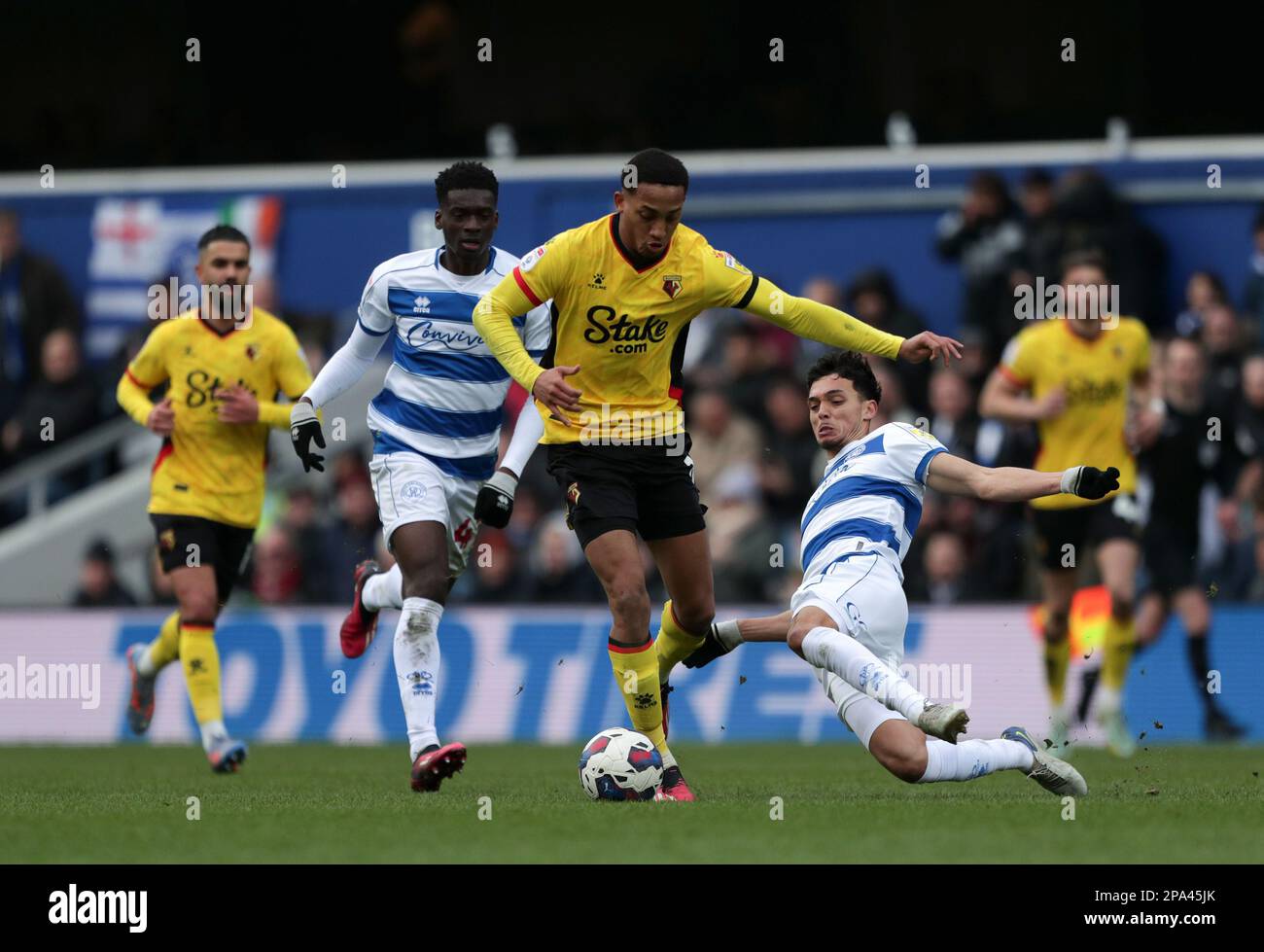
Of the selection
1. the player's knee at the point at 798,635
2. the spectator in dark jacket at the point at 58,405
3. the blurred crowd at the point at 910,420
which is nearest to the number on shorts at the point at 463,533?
the player's knee at the point at 798,635

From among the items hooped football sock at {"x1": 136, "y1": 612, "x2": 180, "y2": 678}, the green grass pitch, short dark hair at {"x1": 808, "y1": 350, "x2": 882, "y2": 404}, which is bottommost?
the green grass pitch

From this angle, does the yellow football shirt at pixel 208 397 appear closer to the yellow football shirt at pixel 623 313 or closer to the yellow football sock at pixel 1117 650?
the yellow football shirt at pixel 623 313

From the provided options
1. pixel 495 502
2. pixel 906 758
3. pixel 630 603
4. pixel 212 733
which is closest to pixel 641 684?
pixel 630 603

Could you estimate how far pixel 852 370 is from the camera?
855 cm

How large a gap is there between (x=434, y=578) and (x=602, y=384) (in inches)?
48.8

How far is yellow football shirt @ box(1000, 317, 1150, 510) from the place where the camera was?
12.8m

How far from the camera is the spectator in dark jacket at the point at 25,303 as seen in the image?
59.5 ft

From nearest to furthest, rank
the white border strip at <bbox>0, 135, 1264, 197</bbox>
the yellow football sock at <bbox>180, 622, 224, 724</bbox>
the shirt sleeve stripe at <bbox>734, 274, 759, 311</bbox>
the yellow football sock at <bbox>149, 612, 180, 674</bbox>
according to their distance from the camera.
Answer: the shirt sleeve stripe at <bbox>734, 274, 759, 311</bbox> → the yellow football sock at <bbox>180, 622, 224, 724</bbox> → the yellow football sock at <bbox>149, 612, 180, 674</bbox> → the white border strip at <bbox>0, 135, 1264, 197</bbox>

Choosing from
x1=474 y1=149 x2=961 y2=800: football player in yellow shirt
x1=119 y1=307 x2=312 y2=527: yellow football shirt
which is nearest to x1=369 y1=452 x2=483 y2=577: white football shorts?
x1=474 y1=149 x2=961 y2=800: football player in yellow shirt

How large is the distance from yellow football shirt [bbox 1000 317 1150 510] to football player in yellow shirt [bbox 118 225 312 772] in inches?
172

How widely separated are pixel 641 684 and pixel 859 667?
1.40 meters

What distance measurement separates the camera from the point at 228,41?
20109mm

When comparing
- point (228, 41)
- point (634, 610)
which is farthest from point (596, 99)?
point (634, 610)

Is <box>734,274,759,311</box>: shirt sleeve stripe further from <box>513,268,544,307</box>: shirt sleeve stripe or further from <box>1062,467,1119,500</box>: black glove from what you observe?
<box>1062,467,1119,500</box>: black glove
